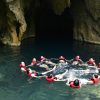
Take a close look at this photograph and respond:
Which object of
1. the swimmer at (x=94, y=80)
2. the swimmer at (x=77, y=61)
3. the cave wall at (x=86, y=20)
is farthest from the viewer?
the cave wall at (x=86, y=20)

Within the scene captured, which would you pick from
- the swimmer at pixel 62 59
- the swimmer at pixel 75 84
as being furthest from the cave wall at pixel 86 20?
the swimmer at pixel 75 84

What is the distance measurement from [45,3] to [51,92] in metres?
20.3

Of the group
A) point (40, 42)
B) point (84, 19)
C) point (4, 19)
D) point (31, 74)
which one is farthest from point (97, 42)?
point (31, 74)

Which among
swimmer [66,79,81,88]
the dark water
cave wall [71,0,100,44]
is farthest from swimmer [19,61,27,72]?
cave wall [71,0,100,44]

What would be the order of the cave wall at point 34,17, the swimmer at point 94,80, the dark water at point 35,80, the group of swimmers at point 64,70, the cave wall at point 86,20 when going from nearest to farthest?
1. the dark water at point 35,80
2. the swimmer at point 94,80
3. the group of swimmers at point 64,70
4. the cave wall at point 34,17
5. the cave wall at point 86,20

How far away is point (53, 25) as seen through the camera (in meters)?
45.4

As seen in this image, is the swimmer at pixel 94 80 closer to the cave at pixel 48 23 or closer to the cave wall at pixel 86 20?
the cave wall at pixel 86 20

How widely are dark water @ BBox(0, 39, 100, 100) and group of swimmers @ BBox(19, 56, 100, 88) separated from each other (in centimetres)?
43

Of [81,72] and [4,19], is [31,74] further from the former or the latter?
[4,19]

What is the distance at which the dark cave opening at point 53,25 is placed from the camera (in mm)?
41844

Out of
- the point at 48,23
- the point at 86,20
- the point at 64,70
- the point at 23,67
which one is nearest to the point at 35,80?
the point at 23,67

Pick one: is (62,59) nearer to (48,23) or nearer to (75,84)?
(75,84)

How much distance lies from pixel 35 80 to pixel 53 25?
68.9 feet

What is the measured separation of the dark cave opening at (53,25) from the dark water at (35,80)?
6.24m
